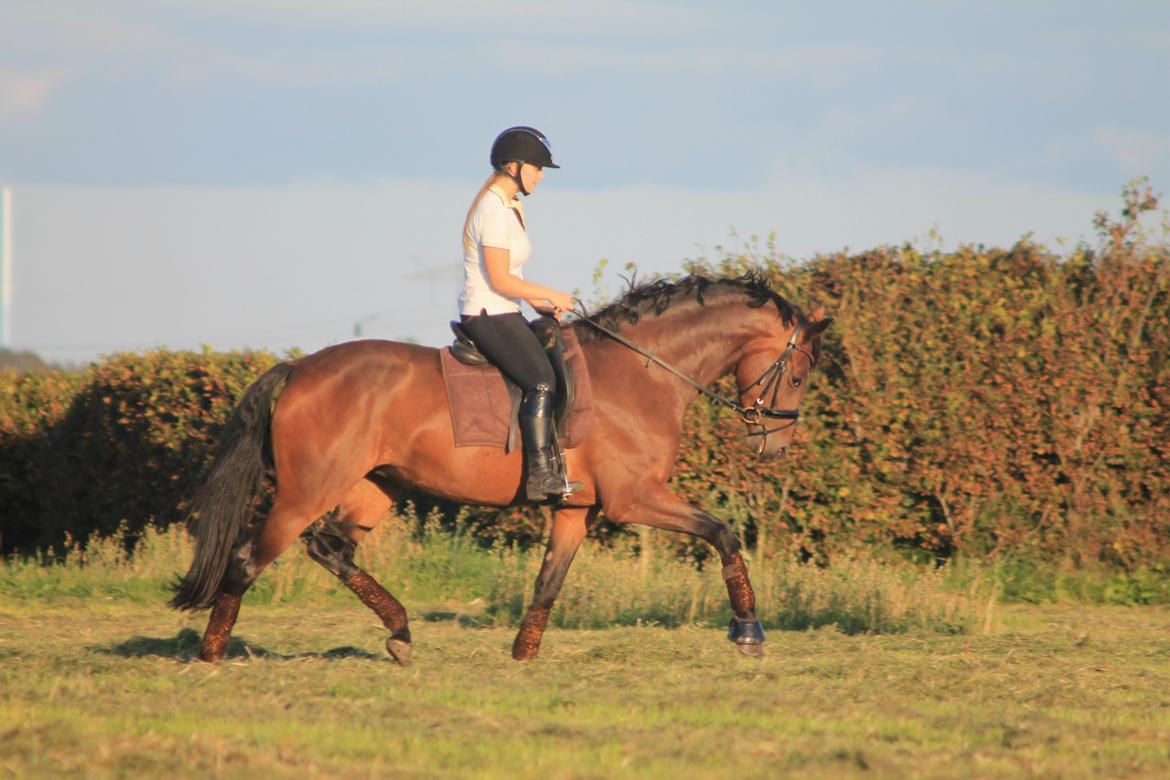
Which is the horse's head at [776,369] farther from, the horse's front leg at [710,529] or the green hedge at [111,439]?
the green hedge at [111,439]

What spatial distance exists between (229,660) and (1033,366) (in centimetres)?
763

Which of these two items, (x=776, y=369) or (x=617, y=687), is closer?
(x=617, y=687)

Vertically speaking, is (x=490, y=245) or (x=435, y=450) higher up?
(x=490, y=245)

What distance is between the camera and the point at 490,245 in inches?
307

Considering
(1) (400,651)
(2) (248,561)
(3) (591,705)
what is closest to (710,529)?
(3) (591,705)

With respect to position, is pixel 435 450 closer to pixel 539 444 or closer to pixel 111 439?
pixel 539 444

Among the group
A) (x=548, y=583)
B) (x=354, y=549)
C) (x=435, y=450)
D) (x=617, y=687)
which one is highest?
(x=435, y=450)

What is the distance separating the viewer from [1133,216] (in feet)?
41.1

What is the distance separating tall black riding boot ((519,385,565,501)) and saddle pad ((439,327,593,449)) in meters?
0.15

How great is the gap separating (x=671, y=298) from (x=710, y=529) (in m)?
1.50

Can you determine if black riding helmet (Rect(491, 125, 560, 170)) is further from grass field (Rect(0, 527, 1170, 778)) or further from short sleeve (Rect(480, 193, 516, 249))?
grass field (Rect(0, 527, 1170, 778))

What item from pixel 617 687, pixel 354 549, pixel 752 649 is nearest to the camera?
pixel 617 687

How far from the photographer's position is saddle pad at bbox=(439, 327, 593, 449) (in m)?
7.85

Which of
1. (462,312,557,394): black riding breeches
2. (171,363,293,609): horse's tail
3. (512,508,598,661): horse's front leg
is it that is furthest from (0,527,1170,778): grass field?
(462,312,557,394): black riding breeches
